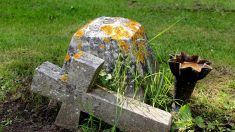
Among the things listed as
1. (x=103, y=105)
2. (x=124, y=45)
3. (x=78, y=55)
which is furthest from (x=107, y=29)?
(x=103, y=105)

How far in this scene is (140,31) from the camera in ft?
13.7

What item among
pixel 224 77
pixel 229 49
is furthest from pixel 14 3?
pixel 224 77

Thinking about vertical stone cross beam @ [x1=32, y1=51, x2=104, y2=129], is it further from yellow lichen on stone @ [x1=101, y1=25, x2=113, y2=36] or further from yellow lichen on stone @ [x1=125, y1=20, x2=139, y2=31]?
yellow lichen on stone @ [x1=125, y1=20, x2=139, y2=31]

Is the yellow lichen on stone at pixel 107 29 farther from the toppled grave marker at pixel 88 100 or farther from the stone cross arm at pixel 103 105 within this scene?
the stone cross arm at pixel 103 105

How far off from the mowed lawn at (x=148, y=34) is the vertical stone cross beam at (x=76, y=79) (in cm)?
86

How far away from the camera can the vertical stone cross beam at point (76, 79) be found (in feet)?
11.6

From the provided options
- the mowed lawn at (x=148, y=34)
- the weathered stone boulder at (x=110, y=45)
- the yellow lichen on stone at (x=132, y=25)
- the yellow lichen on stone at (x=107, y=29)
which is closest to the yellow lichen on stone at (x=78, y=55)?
the weathered stone boulder at (x=110, y=45)

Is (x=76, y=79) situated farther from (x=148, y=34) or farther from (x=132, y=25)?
(x=148, y=34)

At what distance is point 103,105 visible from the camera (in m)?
3.62

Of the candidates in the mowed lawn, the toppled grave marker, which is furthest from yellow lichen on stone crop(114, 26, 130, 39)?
the mowed lawn

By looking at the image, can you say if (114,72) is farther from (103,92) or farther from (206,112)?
(206,112)

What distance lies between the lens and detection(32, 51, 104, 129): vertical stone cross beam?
139 inches

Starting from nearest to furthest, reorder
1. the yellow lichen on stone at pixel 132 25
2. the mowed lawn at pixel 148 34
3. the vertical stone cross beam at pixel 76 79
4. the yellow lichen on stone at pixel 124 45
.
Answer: the vertical stone cross beam at pixel 76 79 → the yellow lichen on stone at pixel 124 45 → the yellow lichen on stone at pixel 132 25 → the mowed lawn at pixel 148 34

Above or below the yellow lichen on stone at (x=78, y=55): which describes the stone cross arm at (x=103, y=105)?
below
